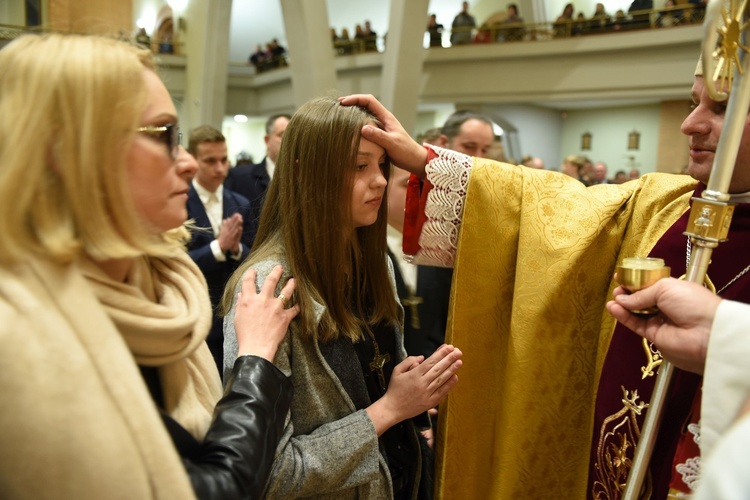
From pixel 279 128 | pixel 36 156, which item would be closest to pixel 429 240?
pixel 36 156

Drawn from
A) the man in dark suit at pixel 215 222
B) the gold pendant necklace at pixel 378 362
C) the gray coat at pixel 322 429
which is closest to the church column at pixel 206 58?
the man in dark suit at pixel 215 222

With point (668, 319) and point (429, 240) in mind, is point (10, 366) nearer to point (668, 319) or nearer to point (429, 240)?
point (668, 319)

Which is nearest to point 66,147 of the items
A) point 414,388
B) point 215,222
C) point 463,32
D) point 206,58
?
point 414,388

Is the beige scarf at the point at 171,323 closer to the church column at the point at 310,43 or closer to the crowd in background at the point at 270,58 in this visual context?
the church column at the point at 310,43

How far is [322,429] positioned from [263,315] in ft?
0.99

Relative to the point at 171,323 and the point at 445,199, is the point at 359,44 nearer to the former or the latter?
the point at 445,199

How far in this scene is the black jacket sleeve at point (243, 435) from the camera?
3.32 feet

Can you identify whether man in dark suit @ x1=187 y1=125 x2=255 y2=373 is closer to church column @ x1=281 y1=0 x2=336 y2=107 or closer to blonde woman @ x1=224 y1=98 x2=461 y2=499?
blonde woman @ x1=224 y1=98 x2=461 y2=499

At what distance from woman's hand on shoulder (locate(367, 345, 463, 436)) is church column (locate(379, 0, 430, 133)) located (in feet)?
29.2

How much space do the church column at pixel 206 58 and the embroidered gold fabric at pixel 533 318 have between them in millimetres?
12115

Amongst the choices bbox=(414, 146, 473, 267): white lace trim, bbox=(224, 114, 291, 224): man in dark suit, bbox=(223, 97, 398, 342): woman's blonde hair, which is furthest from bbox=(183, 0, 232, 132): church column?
bbox=(223, 97, 398, 342): woman's blonde hair

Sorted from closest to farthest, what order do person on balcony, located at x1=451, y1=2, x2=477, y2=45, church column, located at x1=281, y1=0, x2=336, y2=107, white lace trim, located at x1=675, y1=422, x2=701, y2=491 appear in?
white lace trim, located at x1=675, y1=422, x2=701, y2=491, church column, located at x1=281, y1=0, x2=336, y2=107, person on balcony, located at x1=451, y1=2, x2=477, y2=45

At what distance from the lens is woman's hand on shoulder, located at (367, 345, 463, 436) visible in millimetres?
1500

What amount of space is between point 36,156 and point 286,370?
71 cm
